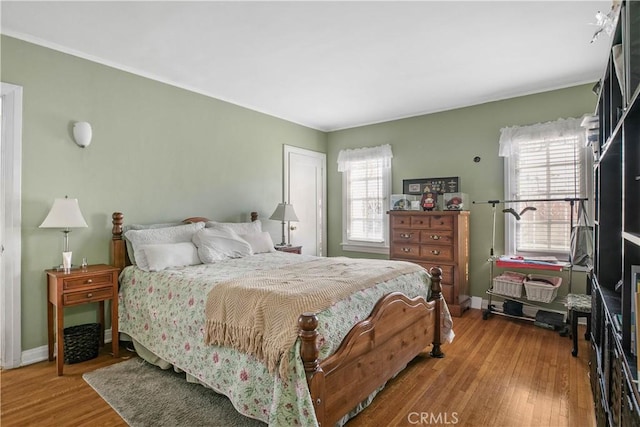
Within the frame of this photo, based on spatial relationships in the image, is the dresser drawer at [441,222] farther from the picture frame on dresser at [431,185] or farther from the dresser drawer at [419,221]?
the picture frame on dresser at [431,185]

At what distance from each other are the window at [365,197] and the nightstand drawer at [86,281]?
3591mm

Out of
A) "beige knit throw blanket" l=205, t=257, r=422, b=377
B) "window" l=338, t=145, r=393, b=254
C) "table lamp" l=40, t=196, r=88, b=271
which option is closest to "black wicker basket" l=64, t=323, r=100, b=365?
"table lamp" l=40, t=196, r=88, b=271

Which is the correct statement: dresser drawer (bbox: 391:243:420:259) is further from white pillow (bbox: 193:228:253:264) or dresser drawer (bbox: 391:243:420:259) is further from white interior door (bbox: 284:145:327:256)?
white pillow (bbox: 193:228:253:264)

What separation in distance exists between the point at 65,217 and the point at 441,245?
3.82m

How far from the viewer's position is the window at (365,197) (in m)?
5.23

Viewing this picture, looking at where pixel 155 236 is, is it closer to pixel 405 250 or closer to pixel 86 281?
pixel 86 281

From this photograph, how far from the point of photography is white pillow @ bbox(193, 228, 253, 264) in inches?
129

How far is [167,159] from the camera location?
3.72 m

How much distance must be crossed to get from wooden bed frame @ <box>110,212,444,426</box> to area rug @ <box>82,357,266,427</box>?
0.53m

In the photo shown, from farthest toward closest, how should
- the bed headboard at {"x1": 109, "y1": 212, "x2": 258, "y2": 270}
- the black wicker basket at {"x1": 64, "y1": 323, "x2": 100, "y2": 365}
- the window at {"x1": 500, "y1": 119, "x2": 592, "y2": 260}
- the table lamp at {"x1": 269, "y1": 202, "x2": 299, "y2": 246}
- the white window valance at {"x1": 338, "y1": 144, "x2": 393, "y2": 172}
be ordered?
1. the white window valance at {"x1": 338, "y1": 144, "x2": 393, "y2": 172}
2. the table lamp at {"x1": 269, "y1": 202, "x2": 299, "y2": 246}
3. the window at {"x1": 500, "y1": 119, "x2": 592, "y2": 260}
4. the bed headboard at {"x1": 109, "y1": 212, "x2": 258, "y2": 270}
5. the black wicker basket at {"x1": 64, "y1": 323, "x2": 100, "y2": 365}

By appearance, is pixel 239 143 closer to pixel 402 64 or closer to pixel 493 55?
pixel 402 64

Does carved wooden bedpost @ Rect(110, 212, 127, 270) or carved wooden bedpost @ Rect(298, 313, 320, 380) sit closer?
carved wooden bedpost @ Rect(298, 313, 320, 380)

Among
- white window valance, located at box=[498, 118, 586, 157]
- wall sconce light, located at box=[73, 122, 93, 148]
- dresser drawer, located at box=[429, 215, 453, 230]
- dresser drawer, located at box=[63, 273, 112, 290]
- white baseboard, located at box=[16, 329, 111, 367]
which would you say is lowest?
white baseboard, located at box=[16, 329, 111, 367]

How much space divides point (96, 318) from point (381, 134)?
4.31 m
